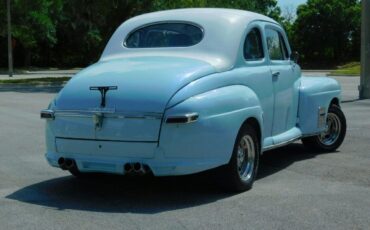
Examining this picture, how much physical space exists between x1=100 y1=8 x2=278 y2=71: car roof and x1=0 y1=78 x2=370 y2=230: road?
4.38 feet

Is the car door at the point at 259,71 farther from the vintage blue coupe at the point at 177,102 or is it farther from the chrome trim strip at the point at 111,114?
the chrome trim strip at the point at 111,114

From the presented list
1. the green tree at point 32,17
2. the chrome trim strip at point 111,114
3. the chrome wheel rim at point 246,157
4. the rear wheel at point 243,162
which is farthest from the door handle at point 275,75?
the green tree at point 32,17

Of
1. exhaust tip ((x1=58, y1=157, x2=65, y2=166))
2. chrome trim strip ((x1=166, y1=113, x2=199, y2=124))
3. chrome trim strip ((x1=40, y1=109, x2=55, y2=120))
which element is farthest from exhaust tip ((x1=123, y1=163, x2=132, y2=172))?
chrome trim strip ((x1=40, y1=109, x2=55, y2=120))

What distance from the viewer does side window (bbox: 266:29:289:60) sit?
813cm

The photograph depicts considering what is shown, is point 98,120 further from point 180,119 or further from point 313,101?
point 313,101

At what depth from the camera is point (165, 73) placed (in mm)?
6480

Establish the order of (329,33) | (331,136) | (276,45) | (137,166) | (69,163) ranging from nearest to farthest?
(137,166), (69,163), (276,45), (331,136), (329,33)

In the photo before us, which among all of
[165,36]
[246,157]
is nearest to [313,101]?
[246,157]

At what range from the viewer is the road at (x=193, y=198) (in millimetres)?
5734

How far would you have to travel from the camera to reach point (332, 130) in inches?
388

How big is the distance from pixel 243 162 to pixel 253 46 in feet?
4.87

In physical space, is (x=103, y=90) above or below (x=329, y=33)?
below

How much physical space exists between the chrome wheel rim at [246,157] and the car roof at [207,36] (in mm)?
817

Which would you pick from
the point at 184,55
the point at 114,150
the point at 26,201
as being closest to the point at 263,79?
the point at 184,55
